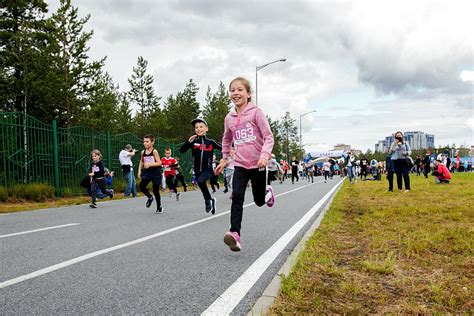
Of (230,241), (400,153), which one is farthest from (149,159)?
(400,153)

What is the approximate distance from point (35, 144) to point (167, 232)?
9.47 metres

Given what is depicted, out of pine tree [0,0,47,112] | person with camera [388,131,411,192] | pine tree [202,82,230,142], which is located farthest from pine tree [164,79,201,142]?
person with camera [388,131,411,192]

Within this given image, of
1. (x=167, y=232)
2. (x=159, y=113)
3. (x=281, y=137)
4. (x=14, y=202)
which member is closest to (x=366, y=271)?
(x=167, y=232)

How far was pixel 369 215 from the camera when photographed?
7.59m

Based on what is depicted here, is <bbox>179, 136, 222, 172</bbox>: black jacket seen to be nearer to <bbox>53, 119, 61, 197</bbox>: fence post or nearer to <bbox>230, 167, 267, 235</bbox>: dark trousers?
<bbox>230, 167, 267, 235</bbox>: dark trousers

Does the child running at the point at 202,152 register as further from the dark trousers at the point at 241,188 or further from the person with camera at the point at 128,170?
the person with camera at the point at 128,170

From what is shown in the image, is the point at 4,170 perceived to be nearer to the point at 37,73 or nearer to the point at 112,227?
the point at 112,227

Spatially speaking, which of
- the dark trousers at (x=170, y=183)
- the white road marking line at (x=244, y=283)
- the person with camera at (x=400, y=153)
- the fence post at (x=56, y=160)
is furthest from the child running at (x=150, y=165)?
the person with camera at (x=400, y=153)

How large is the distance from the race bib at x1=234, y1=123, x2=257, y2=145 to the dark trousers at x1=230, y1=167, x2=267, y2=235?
1.06ft

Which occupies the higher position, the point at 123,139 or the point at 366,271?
the point at 123,139

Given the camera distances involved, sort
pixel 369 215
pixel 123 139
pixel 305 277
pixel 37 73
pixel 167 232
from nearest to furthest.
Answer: pixel 305 277 → pixel 167 232 → pixel 369 215 → pixel 123 139 → pixel 37 73

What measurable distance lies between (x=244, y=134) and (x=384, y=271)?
214 centimetres

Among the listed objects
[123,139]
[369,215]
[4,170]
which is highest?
Result: [123,139]

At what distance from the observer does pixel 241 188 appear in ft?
15.5
